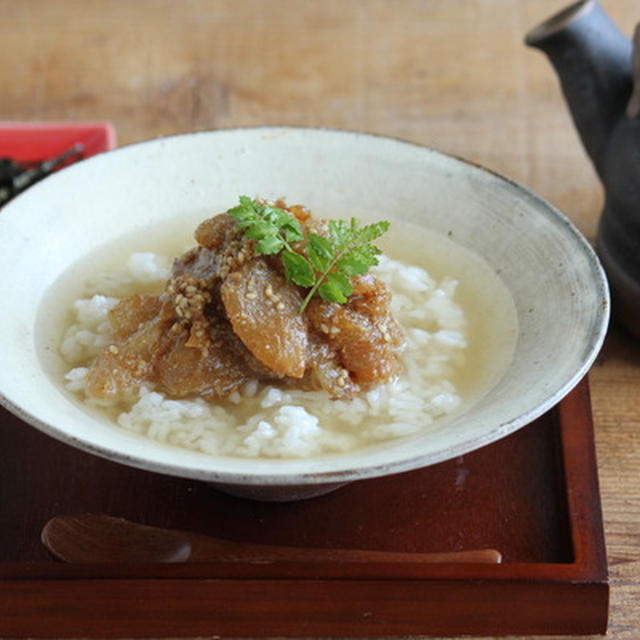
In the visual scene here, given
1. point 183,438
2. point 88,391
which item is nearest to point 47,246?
point 88,391

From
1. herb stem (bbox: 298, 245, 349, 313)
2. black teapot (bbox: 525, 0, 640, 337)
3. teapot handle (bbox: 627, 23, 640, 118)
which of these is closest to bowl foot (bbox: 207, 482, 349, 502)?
herb stem (bbox: 298, 245, 349, 313)

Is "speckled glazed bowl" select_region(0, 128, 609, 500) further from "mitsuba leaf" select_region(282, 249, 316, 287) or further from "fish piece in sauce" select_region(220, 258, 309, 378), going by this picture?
"mitsuba leaf" select_region(282, 249, 316, 287)

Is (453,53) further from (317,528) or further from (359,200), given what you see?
(317,528)

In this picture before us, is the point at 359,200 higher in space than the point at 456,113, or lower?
higher

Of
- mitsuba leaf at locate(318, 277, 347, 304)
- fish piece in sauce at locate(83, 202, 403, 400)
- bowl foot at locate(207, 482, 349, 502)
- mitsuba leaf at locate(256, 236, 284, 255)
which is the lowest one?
bowl foot at locate(207, 482, 349, 502)

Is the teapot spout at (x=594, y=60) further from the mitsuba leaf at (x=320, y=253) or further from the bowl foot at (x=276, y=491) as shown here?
the bowl foot at (x=276, y=491)

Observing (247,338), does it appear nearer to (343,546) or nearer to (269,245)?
(269,245)
